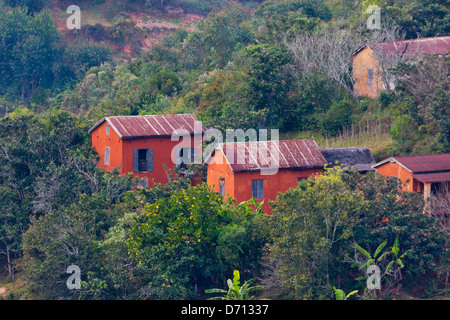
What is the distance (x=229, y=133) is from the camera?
3006cm

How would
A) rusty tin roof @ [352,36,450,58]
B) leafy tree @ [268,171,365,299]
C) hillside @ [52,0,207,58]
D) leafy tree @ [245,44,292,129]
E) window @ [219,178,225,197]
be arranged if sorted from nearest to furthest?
leafy tree @ [268,171,365,299]
window @ [219,178,225,197]
rusty tin roof @ [352,36,450,58]
leafy tree @ [245,44,292,129]
hillside @ [52,0,207,58]

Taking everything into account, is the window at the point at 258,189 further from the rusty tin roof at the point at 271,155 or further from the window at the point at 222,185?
the window at the point at 222,185

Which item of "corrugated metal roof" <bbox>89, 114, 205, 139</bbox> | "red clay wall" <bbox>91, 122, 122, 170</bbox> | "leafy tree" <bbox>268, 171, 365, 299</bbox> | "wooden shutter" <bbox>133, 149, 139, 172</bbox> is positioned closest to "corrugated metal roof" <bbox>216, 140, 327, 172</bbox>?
"leafy tree" <bbox>268, 171, 365, 299</bbox>

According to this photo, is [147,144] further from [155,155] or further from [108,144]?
[108,144]

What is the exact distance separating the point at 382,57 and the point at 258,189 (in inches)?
440

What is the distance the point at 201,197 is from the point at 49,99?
30.3 m

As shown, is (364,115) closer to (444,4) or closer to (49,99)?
(444,4)

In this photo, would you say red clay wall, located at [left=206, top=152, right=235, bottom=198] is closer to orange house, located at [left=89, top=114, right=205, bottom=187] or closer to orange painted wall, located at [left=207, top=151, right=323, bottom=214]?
orange painted wall, located at [left=207, top=151, right=323, bottom=214]

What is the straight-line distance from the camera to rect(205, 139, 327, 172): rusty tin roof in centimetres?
2545

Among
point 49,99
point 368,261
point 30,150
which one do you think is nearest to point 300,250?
point 368,261

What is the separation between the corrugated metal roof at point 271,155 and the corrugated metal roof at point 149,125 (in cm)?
476

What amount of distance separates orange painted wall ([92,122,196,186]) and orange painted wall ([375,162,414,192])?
970cm

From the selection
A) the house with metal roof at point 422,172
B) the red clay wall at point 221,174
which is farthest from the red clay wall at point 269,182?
the house with metal roof at point 422,172

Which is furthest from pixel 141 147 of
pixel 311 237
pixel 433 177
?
pixel 433 177
